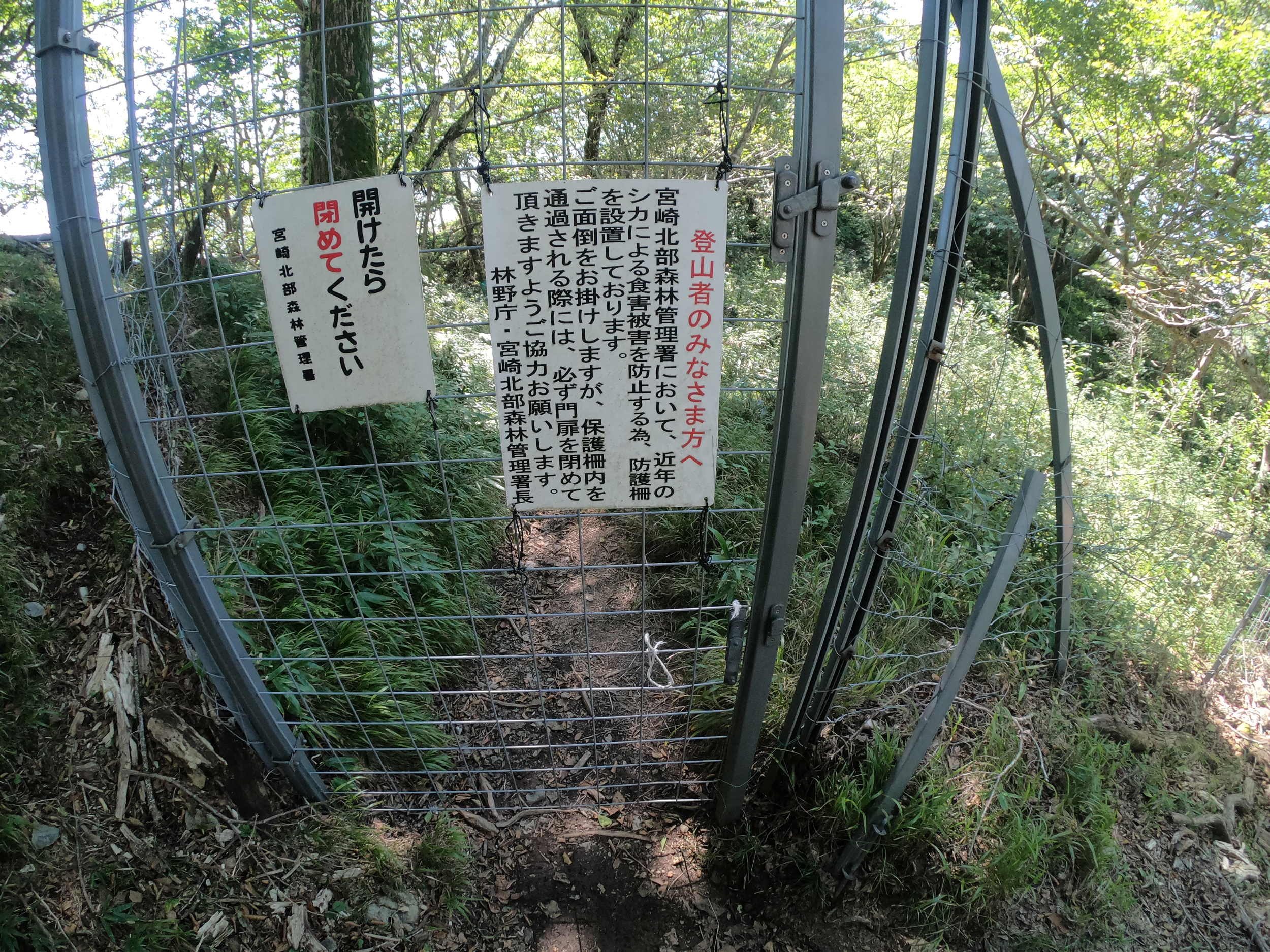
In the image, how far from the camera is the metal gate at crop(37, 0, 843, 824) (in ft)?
5.17

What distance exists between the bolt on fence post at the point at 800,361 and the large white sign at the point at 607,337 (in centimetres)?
18

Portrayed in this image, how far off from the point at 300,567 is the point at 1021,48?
8337mm

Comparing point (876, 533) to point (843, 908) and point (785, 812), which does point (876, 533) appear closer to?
point (785, 812)

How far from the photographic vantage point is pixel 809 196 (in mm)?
1417

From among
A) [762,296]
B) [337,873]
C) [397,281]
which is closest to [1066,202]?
[762,296]

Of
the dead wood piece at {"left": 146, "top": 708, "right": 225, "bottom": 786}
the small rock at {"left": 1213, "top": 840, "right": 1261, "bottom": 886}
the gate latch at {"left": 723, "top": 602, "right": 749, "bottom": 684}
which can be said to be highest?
the gate latch at {"left": 723, "top": 602, "right": 749, "bottom": 684}

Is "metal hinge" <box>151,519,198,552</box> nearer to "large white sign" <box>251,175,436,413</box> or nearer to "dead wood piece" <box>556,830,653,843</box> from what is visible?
"large white sign" <box>251,175,436,413</box>

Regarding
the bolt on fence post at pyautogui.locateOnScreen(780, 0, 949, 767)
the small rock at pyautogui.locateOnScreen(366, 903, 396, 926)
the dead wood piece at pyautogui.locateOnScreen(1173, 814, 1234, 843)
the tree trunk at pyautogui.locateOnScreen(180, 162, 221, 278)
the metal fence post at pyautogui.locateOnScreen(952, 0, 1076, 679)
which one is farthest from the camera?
the tree trunk at pyautogui.locateOnScreen(180, 162, 221, 278)

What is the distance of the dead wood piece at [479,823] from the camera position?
7.42 feet

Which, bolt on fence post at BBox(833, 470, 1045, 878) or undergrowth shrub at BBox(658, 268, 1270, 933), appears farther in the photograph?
undergrowth shrub at BBox(658, 268, 1270, 933)

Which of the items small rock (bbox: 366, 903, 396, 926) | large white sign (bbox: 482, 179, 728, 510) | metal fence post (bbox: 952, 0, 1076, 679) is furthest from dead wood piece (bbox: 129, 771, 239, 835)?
metal fence post (bbox: 952, 0, 1076, 679)

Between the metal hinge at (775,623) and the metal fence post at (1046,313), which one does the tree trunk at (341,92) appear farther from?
the metal hinge at (775,623)

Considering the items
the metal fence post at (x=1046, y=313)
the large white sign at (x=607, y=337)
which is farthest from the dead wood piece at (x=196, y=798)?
the metal fence post at (x=1046, y=313)

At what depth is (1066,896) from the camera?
2045 millimetres
